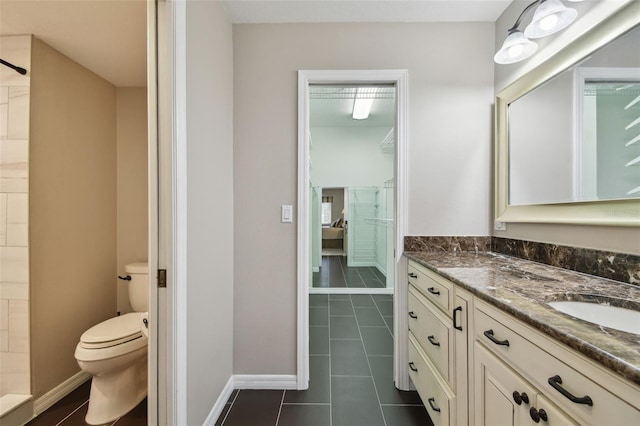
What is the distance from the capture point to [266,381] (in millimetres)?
1720

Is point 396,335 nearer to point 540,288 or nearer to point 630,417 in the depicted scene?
point 540,288

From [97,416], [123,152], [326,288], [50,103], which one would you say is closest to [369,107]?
[326,288]

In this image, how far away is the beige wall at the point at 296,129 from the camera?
1.75 meters

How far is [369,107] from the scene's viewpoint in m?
3.94

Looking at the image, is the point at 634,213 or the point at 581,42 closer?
the point at 634,213

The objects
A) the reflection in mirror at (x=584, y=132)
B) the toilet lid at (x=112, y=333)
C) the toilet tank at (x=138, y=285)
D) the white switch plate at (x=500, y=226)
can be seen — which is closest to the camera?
the reflection in mirror at (x=584, y=132)

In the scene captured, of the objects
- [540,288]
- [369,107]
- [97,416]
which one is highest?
[369,107]

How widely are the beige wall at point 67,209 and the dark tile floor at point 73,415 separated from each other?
0.46 ft

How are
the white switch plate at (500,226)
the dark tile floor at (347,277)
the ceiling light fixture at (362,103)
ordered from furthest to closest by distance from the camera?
1. the dark tile floor at (347,277)
2. the ceiling light fixture at (362,103)
3. the white switch plate at (500,226)

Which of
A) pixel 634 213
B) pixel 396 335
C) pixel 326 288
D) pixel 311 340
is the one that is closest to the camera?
pixel 634 213

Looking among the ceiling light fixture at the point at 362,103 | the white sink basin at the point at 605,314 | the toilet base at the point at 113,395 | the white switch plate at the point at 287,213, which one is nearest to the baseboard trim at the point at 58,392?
the toilet base at the point at 113,395

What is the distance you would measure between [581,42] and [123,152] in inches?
123

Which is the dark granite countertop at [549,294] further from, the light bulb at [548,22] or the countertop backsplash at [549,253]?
the light bulb at [548,22]

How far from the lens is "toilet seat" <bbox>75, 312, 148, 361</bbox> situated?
55.3 inches
